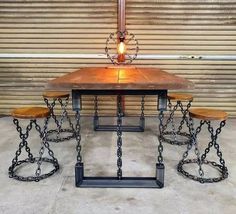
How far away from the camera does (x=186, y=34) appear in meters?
5.34

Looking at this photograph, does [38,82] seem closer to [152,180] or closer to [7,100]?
[7,100]

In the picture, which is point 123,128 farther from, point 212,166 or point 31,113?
point 31,113

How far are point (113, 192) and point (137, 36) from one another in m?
3.44

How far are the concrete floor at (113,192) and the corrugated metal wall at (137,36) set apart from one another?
6.82 feet

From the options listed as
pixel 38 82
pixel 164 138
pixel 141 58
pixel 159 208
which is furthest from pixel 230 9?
pixel 159 208

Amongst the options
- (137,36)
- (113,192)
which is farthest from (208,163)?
(137,36)

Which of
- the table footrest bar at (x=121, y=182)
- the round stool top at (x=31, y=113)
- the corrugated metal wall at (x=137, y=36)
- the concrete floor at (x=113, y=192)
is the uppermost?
the corrugated metal wall at (x=137, y=36)

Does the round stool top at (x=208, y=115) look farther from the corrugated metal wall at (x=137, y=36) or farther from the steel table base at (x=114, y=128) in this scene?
the corrugated metal wall at (x=137, y=36)

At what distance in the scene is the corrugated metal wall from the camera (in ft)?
17.3

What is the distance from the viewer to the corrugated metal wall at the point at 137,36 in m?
5.26

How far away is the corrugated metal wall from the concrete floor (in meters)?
2.08

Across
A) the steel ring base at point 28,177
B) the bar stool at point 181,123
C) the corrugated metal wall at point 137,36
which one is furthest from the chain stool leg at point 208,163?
the corrugated metal wall at point 137,36

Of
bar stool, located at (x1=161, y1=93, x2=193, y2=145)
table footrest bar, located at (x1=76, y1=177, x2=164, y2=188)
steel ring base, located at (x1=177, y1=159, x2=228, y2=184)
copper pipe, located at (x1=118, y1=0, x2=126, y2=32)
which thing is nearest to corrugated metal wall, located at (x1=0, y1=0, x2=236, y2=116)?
copper pipe, located at (x1=118, y1=0, x2=126, y2=32)

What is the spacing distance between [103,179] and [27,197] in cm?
69
